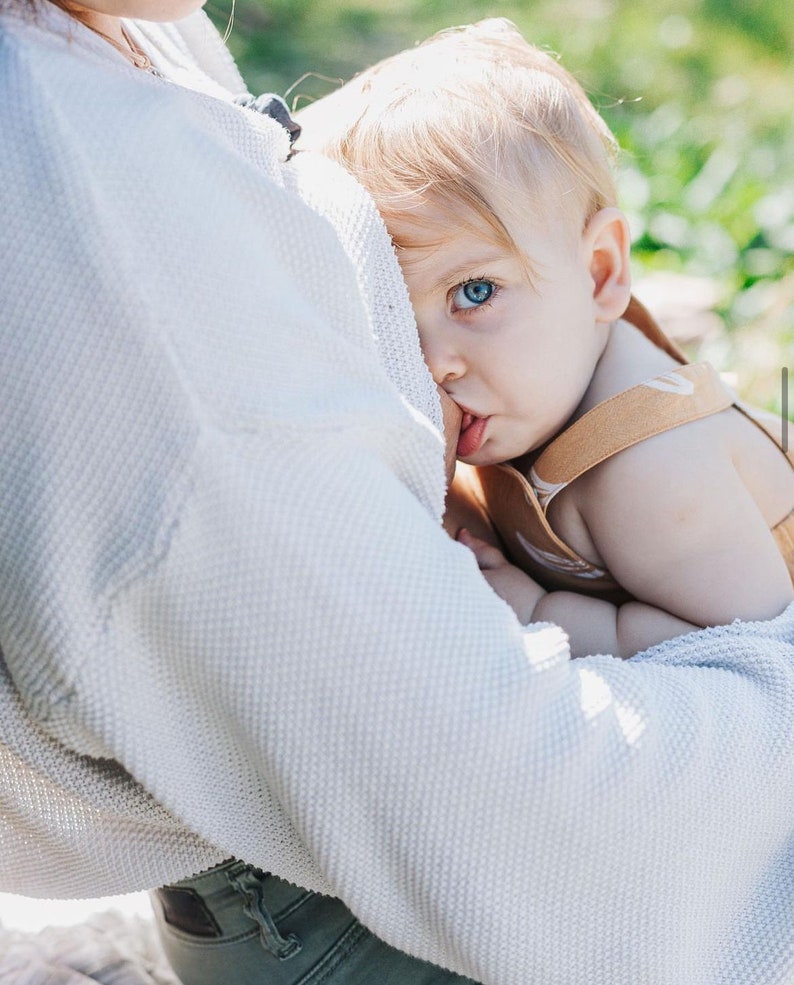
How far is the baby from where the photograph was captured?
1417 millimetres

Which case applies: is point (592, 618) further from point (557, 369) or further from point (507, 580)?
point (557, 369)

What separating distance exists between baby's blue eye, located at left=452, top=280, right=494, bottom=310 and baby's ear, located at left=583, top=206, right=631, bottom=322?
0.20 metres

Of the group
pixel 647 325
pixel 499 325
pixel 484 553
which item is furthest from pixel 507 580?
pixel 647 325

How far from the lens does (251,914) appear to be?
1353 millimetres

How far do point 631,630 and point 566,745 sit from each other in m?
0.44

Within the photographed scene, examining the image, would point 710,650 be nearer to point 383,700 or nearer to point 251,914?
point 383,700

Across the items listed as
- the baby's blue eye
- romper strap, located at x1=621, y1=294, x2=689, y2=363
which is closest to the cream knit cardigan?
the baby's blue eye

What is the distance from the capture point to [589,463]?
4.81ft

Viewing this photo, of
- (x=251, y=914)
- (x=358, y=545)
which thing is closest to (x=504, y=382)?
(x=358, y=545)

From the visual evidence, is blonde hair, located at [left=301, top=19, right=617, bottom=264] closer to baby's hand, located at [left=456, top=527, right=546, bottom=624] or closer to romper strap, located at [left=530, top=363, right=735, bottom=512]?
romper strap, located at [left=530, top=363, right=735, bottom=512]

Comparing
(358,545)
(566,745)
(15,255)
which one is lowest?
(566,745)

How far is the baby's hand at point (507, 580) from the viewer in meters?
1.53

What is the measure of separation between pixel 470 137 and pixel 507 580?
0.55 metres

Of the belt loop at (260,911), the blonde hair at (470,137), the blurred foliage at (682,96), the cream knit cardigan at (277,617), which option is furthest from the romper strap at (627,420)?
the blurred foliage at (682,96)
